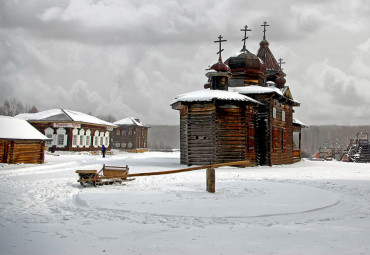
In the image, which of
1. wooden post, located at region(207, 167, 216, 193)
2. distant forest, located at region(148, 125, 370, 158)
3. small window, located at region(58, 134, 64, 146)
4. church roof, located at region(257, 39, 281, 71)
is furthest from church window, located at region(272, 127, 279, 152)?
distant forest, located at region(148, 125, 370, 158)

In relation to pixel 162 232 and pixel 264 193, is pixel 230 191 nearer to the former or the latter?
→ pixel 264 193

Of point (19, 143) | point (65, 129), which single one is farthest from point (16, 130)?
point (65, 129)

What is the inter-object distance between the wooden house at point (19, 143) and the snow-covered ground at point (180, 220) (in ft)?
33.3

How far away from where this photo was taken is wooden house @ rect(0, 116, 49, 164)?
21.2 metres

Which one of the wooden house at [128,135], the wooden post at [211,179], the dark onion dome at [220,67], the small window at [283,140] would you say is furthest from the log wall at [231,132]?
the wooden house at [128,135]

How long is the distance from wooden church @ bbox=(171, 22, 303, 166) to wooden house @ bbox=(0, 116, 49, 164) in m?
9.92

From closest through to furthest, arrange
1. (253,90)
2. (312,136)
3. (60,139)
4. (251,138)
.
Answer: (251,138) < (253,90) < (60,139) < (312,136)

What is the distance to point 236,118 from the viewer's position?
2278cm

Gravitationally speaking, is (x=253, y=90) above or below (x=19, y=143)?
above

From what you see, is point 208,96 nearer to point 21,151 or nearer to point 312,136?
point 21,151

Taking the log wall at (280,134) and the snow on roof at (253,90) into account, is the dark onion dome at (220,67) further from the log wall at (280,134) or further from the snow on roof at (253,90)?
the log wall at (280,134)

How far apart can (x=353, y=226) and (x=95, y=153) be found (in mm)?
36312

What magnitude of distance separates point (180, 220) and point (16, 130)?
18753 mm

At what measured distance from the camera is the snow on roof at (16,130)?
21.5m
